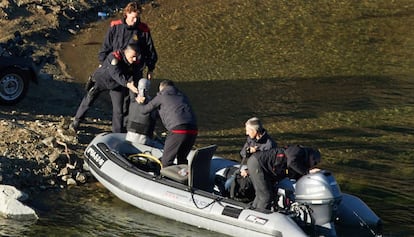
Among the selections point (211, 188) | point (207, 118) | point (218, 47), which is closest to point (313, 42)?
point (218, 47)

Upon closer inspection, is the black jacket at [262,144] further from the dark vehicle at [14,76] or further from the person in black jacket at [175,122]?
the dark vehicle at [14,76]

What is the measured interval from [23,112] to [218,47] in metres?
6.62

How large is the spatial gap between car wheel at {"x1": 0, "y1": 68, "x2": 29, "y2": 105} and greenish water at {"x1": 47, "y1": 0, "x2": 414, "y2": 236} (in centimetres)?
284

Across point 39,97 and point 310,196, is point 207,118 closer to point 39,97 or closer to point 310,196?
point 39,97

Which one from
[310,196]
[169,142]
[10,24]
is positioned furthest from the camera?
[10,24]

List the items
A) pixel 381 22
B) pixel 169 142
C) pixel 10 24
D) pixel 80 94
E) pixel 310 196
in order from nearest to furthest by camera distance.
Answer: pixel 310 196 < pixel 169 142 < pixel 80 94 < pixel 10 24 < pixel 381 22

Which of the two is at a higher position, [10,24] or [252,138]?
[10,24]

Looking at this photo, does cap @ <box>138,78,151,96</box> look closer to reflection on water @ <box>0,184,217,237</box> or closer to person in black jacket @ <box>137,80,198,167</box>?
person in black jacket @ <box>137,80,198,167</box>

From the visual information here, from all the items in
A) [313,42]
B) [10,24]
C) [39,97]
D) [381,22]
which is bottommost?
[39,97]

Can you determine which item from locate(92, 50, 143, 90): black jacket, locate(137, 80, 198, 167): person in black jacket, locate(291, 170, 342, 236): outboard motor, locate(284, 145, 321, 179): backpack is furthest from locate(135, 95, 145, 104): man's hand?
locate(291, 170, 342, 236): outboard motor

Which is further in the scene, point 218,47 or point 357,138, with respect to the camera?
point 218,47

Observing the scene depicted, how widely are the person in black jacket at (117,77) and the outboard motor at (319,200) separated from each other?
10.9ft

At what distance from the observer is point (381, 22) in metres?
23.4

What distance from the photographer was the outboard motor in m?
11.3
